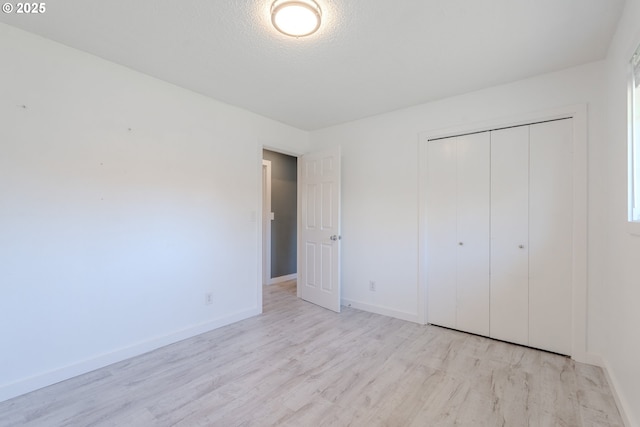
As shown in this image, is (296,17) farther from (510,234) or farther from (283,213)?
(283,213)

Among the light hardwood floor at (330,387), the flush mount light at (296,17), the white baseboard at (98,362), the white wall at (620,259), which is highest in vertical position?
the flush mount light at (296,17)

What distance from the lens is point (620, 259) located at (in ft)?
5.83

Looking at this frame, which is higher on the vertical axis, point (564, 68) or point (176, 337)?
point (564, 68)

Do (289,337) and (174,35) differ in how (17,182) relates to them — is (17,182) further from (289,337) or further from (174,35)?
(289,337)

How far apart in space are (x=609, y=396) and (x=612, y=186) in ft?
4.61

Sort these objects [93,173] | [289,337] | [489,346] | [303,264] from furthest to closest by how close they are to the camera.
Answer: [303,264] → [289,337] → [489,346] → [93,173]

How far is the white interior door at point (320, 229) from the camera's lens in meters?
3.55

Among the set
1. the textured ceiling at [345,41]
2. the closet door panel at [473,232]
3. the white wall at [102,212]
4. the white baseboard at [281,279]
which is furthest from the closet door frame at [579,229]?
the white baseboard at [281,279]

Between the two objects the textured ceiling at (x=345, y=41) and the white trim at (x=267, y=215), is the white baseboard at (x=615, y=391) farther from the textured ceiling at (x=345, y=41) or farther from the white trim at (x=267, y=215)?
the white trim at (x=267, y=215)

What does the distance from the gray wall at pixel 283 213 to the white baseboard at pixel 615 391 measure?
409 centimetres

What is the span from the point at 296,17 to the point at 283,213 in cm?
373

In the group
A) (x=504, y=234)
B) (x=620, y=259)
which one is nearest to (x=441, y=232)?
(x=504, y=234)

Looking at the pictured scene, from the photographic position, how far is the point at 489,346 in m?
2.58

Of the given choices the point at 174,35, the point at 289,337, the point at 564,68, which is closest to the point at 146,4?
the point at 174,35
